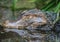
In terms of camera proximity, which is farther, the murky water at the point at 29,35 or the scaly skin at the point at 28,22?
the scaly skin at the point at 28,22

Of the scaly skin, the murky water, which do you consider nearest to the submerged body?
the scaly skin

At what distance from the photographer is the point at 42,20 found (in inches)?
194

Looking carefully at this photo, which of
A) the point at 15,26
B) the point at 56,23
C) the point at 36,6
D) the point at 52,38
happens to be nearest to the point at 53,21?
the point at 56,23

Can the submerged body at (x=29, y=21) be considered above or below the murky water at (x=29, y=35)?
above

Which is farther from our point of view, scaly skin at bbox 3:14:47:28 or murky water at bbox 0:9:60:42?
scaly skin at bbox 3:14:47:28

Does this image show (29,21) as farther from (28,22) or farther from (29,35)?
(29,35)

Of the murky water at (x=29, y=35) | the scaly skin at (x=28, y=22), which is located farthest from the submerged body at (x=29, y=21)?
the murky water at (x=29, y=35)

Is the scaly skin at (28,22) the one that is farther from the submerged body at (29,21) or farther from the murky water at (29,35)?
the murky water at (29,35)

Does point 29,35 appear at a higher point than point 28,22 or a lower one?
lower

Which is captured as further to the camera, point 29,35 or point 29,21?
point 29,21

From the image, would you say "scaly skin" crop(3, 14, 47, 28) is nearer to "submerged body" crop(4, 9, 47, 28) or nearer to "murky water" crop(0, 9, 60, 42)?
"submerged body" crop(4, 9, 47, 28)

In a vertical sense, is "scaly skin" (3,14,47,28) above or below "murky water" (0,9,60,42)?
above

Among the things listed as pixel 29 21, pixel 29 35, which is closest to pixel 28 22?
pixel 29 21

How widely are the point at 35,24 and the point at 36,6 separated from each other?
2.29 metres
